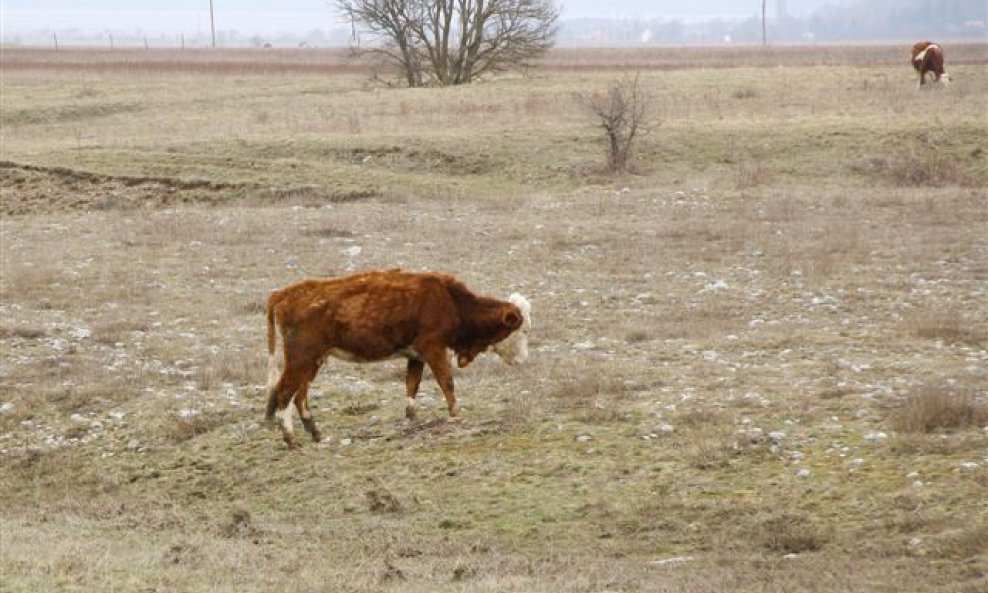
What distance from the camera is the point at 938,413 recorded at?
38.2 feet

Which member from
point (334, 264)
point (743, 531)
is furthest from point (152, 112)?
point (743, 531)

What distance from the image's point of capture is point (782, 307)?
17359mm

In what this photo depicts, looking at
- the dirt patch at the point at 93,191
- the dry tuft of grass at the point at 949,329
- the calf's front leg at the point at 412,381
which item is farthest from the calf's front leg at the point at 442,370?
the dirt patch at the point at 93,191

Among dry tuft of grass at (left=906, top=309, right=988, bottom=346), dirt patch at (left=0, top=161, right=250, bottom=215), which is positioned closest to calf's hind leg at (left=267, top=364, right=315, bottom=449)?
dry tuft of grass at (left=906, top=309, right=988, bottom=346)

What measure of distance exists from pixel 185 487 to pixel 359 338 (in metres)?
1.99

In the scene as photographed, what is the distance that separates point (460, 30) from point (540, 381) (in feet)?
144

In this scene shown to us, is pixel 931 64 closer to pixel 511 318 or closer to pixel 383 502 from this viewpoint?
pixel 511 318

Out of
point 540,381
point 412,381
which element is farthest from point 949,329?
point 412,381

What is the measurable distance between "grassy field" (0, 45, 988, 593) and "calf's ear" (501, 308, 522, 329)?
2.58 ft

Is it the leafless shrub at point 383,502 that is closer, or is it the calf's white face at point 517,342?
the leafless shrub at point 383,502

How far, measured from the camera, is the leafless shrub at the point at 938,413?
1160 centimetres

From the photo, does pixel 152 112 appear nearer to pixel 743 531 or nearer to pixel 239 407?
pixel 239 407

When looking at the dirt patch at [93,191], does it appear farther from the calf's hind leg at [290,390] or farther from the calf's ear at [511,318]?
the calf's ear at [511,318]

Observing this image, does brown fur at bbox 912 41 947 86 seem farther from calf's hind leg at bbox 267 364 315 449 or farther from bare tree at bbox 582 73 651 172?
calf's hind leg at bbox 267 364 315 449
